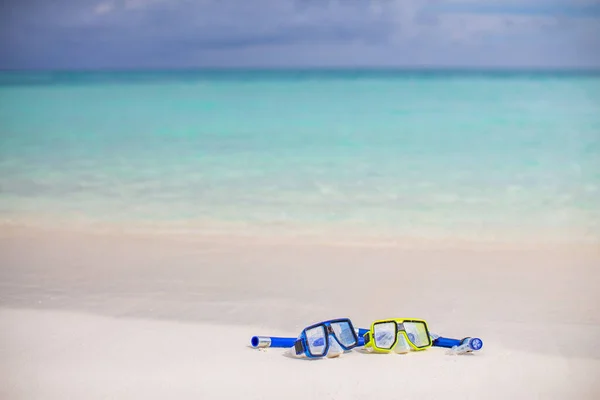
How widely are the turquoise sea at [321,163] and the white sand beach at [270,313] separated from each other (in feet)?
0.71

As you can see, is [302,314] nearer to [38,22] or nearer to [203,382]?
[203,382]

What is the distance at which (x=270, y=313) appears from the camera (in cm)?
161

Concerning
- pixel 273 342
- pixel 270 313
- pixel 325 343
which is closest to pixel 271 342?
pixel 273 342

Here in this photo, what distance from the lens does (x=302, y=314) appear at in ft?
5.28

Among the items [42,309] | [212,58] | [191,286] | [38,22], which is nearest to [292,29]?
[212,58]

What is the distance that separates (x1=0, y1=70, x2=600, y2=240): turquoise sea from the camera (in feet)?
7.52

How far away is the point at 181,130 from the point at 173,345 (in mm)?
3120

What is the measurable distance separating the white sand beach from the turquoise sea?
0.22m

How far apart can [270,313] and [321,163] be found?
5.32 feet

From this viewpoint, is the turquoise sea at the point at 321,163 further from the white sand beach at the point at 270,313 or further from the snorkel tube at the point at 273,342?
the snorkel tube at the point at 273,342

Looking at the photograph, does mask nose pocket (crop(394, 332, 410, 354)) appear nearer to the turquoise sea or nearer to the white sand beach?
the white sand beach

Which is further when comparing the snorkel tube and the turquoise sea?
the turquoise sea

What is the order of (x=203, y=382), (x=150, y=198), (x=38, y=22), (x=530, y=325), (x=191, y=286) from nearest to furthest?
(x=203, y=382) < (x=530, y=325) < (x=191, y=286) < (x=150, y=198) < (x=38, y=22)

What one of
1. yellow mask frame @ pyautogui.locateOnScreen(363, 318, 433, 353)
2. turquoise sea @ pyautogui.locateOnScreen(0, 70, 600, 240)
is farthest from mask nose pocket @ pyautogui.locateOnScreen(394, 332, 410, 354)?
turquoise sea @ pyautogui.locateOnScreen(0, 70, 600, 240)
